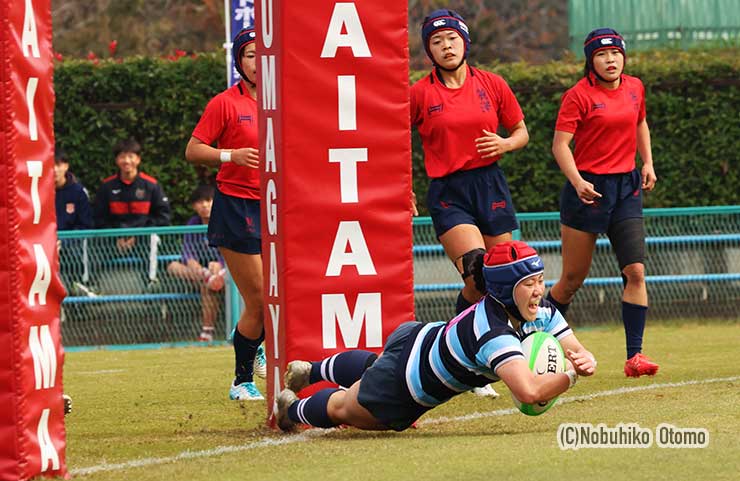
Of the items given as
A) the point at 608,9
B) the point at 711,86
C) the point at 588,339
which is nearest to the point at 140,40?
the point at 608,9

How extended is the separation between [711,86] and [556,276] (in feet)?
10.6

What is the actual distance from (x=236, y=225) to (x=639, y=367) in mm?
2766

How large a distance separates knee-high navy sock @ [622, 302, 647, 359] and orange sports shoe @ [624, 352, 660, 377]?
0.51ft

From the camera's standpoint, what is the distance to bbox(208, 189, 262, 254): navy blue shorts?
32.9 ft

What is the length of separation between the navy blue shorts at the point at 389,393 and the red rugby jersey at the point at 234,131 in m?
2.50

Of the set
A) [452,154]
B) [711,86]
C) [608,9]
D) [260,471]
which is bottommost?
[260,471]

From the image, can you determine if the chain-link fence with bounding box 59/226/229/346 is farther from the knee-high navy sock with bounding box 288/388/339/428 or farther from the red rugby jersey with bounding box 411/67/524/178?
the knee-high navy sock with bounding box 288/388/339/428

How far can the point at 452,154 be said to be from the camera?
9992 millimetres

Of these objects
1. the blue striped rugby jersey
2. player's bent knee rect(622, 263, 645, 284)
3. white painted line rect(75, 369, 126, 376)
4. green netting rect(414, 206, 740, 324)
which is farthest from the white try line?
green netting rect(414, 206, 740, 324)

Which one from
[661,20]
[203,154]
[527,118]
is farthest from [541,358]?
[661,20]

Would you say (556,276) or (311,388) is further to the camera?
(556,276)

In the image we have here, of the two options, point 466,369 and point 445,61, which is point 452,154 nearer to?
point 445,61

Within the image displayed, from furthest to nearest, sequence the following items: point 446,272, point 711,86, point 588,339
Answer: point 711,86, point 446,272, point 588,339

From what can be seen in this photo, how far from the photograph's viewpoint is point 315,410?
7938mm
